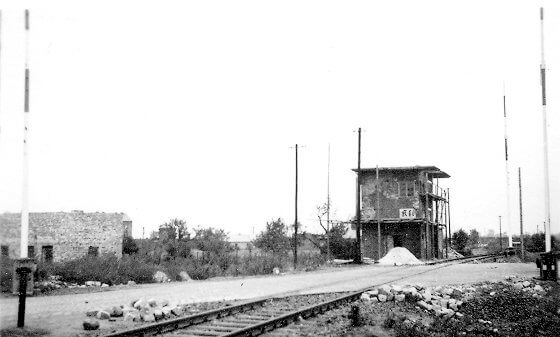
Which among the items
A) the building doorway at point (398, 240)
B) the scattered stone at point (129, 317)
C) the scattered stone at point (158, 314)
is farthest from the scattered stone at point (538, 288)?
the building doorway at point (398, 240)

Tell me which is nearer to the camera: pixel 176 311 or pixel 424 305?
pixel 176 311

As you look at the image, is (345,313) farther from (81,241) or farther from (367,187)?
(367,187)

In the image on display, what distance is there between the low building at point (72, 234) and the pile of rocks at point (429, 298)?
87.6 ft

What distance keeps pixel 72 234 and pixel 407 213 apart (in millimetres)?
27669

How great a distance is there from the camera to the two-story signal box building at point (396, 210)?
45594 millimetres

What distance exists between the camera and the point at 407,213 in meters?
45.7

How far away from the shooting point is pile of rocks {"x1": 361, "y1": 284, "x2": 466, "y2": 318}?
37.9 ft

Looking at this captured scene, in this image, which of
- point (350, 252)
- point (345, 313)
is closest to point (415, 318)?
point (345, 313)

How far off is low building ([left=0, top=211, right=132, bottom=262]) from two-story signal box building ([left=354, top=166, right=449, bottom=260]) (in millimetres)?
21352

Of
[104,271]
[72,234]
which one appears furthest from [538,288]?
[72,234]

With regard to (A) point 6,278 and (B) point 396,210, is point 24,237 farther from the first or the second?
(B) point 396,210

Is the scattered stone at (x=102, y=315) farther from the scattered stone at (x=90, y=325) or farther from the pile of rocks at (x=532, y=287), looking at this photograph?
the pile of rocks at (x=532, y=287)

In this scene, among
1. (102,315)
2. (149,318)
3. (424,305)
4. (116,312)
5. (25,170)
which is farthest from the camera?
(424,305)

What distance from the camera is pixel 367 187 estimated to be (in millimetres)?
47656
